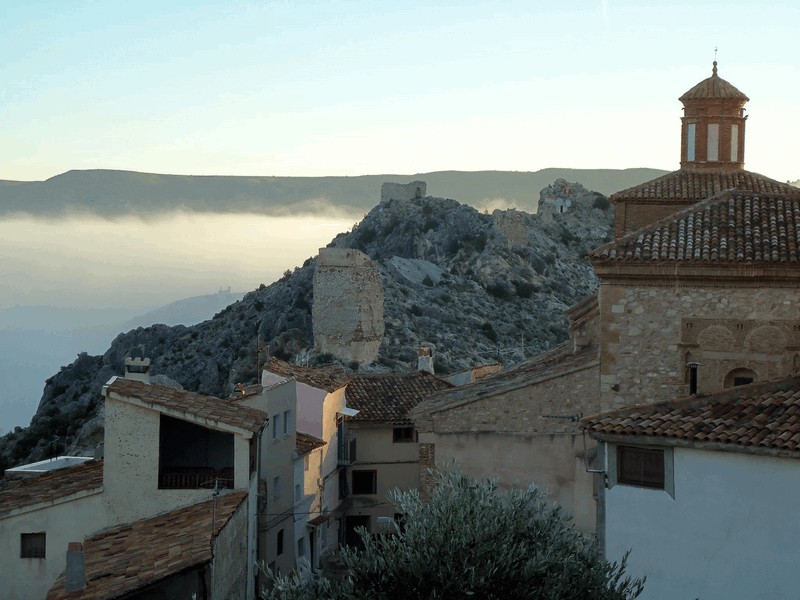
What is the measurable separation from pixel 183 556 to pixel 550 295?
71.9m

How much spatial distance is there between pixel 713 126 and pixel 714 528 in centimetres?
1848

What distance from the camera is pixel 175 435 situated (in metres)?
23.9

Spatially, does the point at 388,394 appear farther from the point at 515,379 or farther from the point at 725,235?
the point at 725,235

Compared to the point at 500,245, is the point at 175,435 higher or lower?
lower

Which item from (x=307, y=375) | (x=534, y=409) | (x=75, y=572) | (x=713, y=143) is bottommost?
(x=75, y=572)

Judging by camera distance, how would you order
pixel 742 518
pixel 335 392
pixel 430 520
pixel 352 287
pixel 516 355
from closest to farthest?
pixel 430 520 < pixel 742 518 < pixel 335 392 < pixel 352 287 < pixel 516 355

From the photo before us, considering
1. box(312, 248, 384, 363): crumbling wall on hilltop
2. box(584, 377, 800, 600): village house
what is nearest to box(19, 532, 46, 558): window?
box(584, 377, 800, 600): village house


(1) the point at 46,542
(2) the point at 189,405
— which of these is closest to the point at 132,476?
(2) the point at 189,405

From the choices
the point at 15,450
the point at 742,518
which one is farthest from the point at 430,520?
the point at 15,450

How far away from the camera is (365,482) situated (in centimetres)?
3991

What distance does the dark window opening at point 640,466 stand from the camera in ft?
56.4

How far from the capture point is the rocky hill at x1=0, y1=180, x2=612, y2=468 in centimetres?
7225

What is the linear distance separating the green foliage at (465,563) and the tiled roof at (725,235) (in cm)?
845

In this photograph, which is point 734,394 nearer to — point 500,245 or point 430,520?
point 430,520
